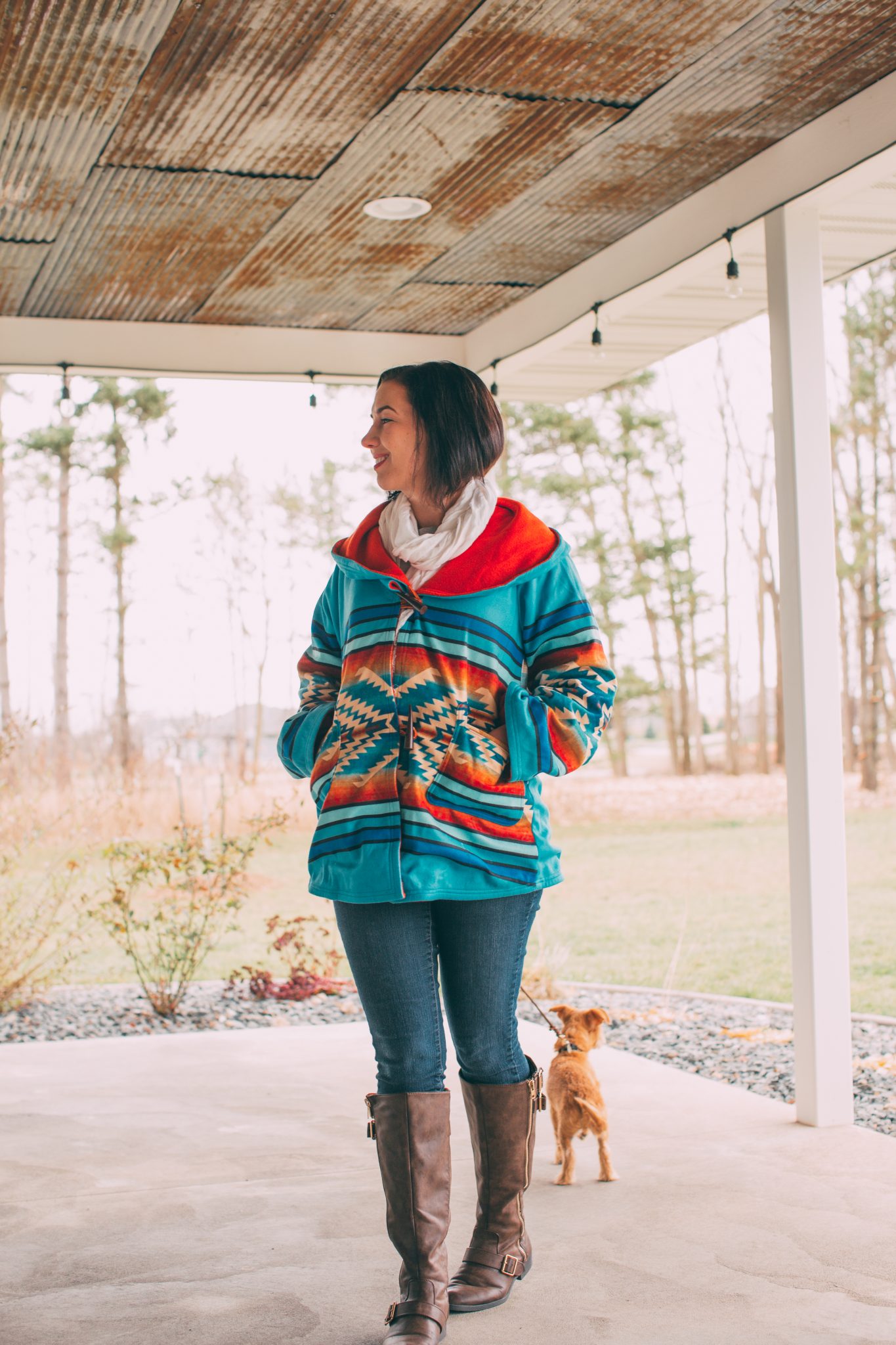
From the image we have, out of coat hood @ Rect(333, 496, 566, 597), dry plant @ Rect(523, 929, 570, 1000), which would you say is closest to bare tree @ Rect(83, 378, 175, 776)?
dry plant @ Rect(523, 929, 570, 1000)

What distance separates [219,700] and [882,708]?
20.6 ft

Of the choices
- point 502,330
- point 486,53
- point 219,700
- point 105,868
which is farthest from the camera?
point 219,700

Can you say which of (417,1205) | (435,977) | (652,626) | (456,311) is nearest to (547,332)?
(456,311)

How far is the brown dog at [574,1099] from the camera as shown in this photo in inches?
118

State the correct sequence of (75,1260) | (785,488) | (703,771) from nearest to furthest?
(75,1260)
(785,488)
(703,771)

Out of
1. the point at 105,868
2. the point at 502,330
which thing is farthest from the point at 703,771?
the point at 502,330

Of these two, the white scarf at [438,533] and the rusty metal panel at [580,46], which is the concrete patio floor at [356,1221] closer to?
the white scarf at [438,533]

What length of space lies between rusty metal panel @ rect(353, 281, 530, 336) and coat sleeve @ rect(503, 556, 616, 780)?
245cm

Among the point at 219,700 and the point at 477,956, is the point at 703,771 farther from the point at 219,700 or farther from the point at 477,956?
the point at 477,956

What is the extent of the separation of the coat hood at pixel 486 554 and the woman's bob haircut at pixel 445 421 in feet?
0.33

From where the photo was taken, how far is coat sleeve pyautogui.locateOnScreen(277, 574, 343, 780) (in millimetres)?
2338

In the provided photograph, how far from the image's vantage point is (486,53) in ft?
9.60

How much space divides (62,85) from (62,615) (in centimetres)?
975

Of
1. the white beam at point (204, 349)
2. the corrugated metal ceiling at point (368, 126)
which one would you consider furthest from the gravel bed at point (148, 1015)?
the corrugated metal ceiling at point (368, 126)
